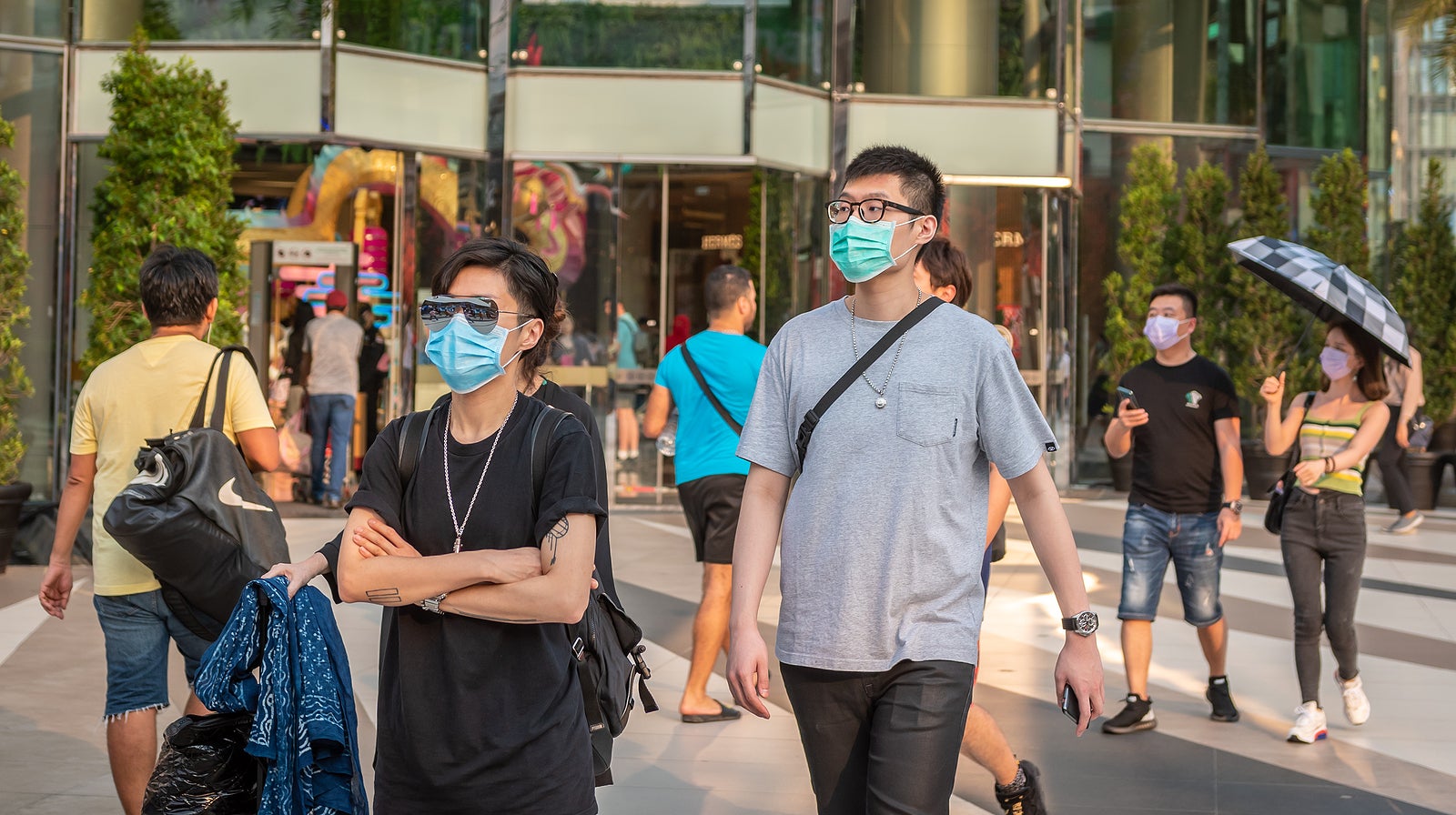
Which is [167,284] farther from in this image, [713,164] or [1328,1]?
[1328,1]

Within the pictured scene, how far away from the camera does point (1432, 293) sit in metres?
17.7

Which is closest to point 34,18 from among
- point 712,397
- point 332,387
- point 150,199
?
point 150,199

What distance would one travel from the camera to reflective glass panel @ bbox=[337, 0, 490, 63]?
48.7 feet

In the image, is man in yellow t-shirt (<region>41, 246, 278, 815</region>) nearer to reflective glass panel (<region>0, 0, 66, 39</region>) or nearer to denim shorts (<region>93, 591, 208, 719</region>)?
denim shorts (<region>93, 591, 208, 719</region>)

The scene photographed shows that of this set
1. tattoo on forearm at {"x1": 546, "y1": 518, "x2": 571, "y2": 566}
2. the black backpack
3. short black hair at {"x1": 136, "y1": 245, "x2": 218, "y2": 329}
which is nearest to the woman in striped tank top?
the black backpack

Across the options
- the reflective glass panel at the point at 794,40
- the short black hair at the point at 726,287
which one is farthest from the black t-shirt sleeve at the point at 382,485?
the reflective glass panel at the point at 794,40

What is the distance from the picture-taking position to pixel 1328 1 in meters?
19.9

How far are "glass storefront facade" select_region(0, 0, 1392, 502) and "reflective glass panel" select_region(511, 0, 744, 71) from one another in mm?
29

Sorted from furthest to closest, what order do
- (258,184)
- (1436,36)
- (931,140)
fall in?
1. (1436,36)
2. (931,140)
3. (258,184)

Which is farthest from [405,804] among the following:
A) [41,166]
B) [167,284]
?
[41,166]

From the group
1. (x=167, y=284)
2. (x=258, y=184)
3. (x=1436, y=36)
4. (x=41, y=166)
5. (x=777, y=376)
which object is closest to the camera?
(x=777, y=376)

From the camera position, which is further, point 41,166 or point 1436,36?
point 1436,36

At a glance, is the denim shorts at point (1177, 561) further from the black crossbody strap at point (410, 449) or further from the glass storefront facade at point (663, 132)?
the glass storefront facade at point (663, 132)

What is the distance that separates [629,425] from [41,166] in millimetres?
6065
